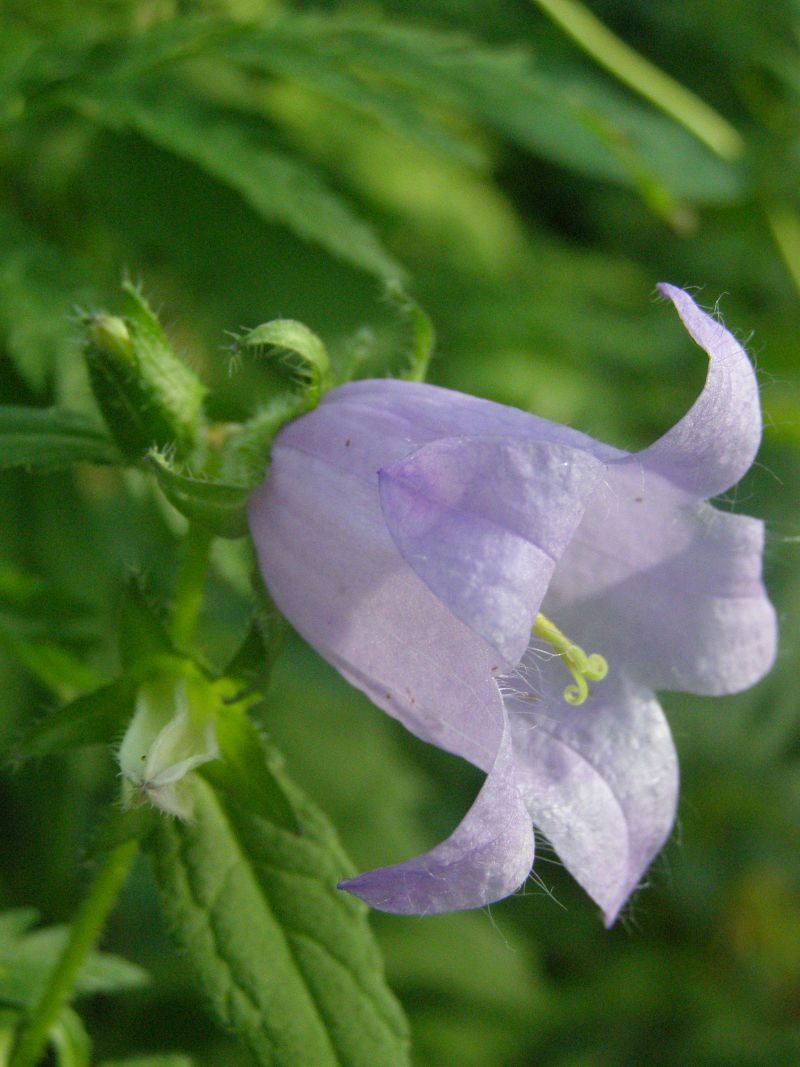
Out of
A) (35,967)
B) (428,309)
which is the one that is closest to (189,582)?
(35,967)

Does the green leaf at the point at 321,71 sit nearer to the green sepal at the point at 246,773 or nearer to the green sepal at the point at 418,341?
the green sepal at the point at 418,341

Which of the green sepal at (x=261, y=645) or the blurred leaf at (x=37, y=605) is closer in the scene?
the green sepal at (x=261, y=645)

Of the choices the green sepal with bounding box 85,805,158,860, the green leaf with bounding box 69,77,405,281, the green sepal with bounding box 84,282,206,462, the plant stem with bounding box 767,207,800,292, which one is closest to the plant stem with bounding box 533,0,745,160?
A: the plant stem with bounding box 767,207,800,292

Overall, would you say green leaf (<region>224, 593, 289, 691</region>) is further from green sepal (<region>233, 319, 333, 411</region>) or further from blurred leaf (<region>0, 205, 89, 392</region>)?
blurred leaf (<region>0, 205, 89, 392</region>)

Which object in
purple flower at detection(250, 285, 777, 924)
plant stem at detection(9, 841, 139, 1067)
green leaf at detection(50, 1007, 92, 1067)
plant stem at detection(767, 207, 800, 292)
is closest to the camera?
purple flower at detection(250, 285, 777, 924)

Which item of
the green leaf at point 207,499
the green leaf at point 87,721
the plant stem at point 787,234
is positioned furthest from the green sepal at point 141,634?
the plant stem at point 787,234

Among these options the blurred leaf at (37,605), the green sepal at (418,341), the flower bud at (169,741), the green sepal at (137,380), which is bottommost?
the blurred leaf at (37,605)

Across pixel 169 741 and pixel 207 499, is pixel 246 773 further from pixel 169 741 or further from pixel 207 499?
pixel 207 499
